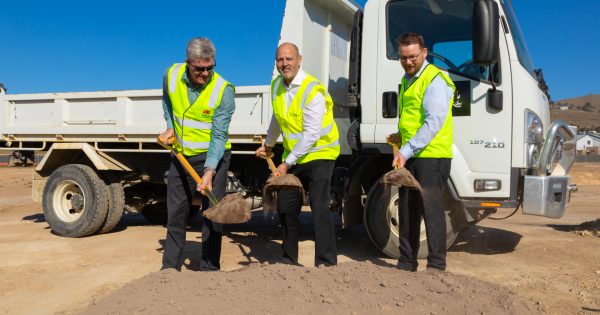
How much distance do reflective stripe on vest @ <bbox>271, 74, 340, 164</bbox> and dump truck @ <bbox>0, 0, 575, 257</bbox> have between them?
1060mm

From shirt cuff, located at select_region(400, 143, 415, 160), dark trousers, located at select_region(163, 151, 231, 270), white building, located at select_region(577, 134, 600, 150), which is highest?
white building, located at select_region(577, 134, 600, 150)

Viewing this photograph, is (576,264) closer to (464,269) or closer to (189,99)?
(464,269)

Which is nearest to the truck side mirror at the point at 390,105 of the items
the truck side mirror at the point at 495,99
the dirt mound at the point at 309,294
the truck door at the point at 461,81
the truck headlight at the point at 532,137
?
the truck door at the point at 461,81

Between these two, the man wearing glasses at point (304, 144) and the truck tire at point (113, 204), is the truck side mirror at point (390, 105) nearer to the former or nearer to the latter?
the man wearing glasses at point (304, 144)

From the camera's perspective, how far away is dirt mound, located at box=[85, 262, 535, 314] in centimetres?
269

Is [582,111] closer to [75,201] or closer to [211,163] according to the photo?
[75,201]

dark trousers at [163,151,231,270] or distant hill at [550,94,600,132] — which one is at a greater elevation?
distant hill at [550,94,600,132]

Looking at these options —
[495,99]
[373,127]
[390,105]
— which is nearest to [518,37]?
[495,99]

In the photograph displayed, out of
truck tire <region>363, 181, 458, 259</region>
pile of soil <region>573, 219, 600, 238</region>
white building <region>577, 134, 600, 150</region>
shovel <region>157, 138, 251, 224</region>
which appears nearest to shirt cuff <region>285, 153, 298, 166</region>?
shovel <region>157, 138, 251, 224</region>

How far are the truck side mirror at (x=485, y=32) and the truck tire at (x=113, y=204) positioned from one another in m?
4.63

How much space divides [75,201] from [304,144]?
4.09 metres

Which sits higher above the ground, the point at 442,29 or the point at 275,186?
the point at 442,29

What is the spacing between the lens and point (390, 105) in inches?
197

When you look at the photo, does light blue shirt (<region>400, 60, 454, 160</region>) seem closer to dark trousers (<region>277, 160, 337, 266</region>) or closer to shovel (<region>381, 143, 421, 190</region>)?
shovel (<region>381, 143, 421, 190</region>)
